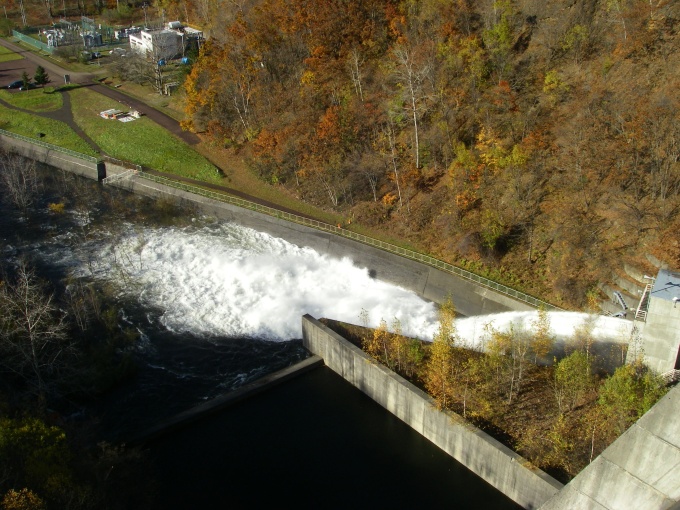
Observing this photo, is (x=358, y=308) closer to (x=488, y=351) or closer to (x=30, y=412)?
(x=488, y=351)

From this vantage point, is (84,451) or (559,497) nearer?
(559,497)

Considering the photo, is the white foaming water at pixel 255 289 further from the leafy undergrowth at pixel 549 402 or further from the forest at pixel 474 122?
the forest at pixel 474 122

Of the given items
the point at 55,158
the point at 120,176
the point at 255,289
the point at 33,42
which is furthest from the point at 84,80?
the point at 255,289

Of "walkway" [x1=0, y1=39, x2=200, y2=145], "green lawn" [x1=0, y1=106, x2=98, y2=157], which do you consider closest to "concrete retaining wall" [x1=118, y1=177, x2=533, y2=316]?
"walkway" [x1=0, y1=39, x2=200, y2=145]

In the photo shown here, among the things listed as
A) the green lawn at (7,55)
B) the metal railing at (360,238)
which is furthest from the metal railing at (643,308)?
the green lawn at (7,55)

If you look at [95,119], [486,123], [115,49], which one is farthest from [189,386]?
[115,49]

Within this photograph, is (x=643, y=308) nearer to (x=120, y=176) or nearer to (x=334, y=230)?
(x=334, y=230)
